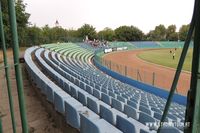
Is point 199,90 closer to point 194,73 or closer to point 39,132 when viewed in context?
point 194,73

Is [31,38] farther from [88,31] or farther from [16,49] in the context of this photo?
[88,31]

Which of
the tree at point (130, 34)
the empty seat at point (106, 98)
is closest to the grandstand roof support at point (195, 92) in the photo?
the empty seat at point (106, 98)

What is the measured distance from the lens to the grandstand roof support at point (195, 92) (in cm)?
146

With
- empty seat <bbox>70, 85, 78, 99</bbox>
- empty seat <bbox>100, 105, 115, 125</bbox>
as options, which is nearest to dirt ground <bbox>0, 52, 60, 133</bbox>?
empty seat <bbox>70, 85, 78, 99</bbox>

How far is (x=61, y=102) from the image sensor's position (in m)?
5.96

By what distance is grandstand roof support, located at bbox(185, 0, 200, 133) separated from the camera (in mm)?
1458

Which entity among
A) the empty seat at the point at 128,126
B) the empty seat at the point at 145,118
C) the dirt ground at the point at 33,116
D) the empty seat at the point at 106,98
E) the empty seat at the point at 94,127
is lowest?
the dirt ground at the point at 33,116

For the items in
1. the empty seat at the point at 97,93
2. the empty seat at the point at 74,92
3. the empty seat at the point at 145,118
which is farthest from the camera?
the empty seat at the point at 97,93

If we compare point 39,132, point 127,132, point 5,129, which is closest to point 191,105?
point 127,132

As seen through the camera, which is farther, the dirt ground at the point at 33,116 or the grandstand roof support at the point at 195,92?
the dirt ground at the point at 33,116

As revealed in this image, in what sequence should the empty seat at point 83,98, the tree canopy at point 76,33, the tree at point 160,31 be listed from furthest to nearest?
1. the tree at point 160,31
2. the tree canopy at point 76,33
3. the empty seat at point 83,98

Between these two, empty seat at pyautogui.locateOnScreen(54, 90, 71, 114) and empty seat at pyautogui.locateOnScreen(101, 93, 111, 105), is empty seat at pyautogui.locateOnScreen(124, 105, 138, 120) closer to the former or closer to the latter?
empty seat at pyautogui.locateOnScreen(101, 93, 111, 105)

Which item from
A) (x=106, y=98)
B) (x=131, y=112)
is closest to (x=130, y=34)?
(x=106, y=98)

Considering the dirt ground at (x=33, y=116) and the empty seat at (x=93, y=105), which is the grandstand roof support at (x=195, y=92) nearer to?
the empty seat at (x=93, y=105)
